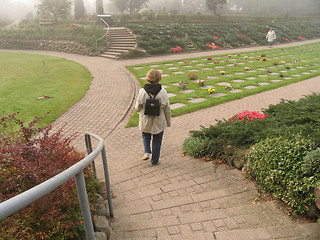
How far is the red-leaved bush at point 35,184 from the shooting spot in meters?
1.89

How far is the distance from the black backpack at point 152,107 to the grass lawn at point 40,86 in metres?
3.62

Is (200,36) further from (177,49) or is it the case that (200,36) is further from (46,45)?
(46,45)

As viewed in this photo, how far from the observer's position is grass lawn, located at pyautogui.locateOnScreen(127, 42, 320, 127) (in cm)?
867

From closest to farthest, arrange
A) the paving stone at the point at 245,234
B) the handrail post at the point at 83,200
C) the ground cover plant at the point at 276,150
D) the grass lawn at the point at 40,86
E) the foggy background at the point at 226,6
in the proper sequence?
1. the handrail post at the point at 83,200
2. the paving stone at the point at 245,234
3. the ground cover plant at the point at 276,150
4. the grass lawn at the point at 40,86
5. the foggy background at the point at 226,6

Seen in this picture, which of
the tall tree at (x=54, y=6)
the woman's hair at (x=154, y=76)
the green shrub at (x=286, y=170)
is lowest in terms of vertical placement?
the green shrub at (x=286, y=170)

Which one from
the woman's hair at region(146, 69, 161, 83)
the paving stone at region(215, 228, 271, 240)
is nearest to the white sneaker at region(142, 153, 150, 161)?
the woman's hair at region(146, 69, 161, 83)

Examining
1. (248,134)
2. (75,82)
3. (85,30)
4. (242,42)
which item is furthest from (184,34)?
(248,134)

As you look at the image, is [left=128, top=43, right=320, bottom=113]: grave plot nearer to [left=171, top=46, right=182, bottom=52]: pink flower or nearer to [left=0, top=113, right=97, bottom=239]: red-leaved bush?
[left=171, top=46, right=182, bottom=52]: pink flower

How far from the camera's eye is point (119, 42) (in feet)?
62.6

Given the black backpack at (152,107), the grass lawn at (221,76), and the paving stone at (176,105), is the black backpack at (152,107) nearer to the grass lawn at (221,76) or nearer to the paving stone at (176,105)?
the grass lawn at (221,76)

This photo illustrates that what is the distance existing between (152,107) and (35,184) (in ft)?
7.44

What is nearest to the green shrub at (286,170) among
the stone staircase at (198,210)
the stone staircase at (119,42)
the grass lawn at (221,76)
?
the stone staircase at (198,210)

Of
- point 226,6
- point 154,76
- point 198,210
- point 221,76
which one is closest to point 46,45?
point 221,76

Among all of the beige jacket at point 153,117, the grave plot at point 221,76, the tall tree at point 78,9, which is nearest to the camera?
the beige jacket at point 153,117
